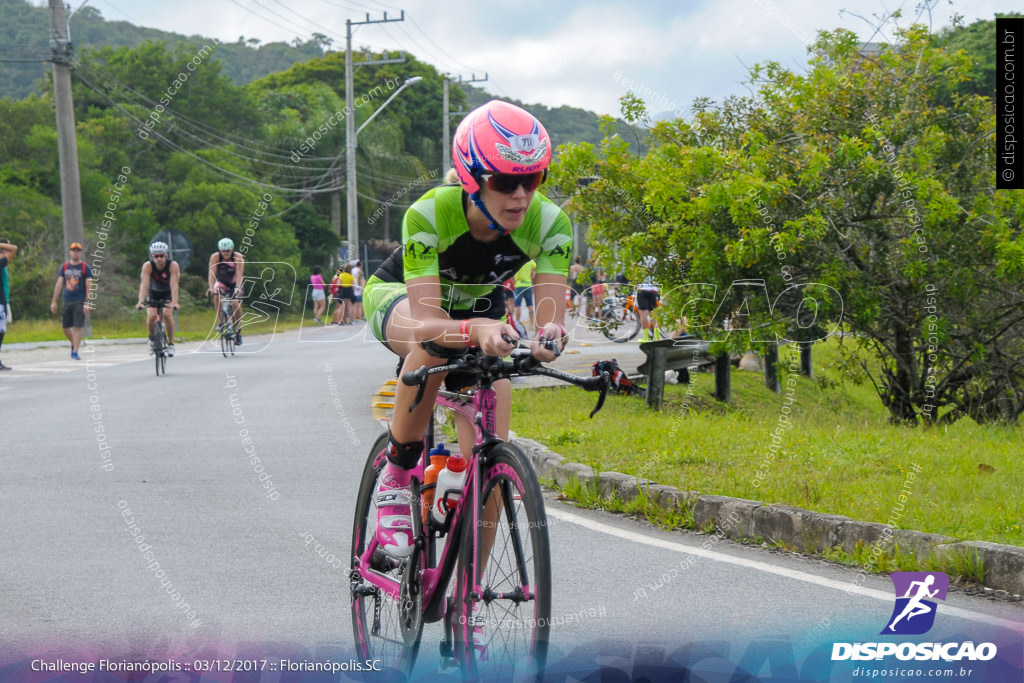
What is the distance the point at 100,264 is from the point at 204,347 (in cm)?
1237

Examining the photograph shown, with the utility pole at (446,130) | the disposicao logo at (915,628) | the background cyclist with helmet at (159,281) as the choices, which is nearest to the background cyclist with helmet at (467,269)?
the disposicao logo at (915,628)

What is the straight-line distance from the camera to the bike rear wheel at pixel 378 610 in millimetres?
3963

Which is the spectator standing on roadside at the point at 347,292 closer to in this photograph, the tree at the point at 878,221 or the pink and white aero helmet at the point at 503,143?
the tree at the point at 878,221

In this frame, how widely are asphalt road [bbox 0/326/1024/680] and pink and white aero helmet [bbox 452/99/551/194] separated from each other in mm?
1745

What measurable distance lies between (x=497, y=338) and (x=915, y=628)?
2.57 metres

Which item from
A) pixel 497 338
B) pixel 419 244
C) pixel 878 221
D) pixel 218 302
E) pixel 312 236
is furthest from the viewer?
pixel 312 236

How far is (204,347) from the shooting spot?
2491 cm

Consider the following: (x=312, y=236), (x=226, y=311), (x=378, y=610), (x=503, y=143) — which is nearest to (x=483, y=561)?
(x=378, y=610)

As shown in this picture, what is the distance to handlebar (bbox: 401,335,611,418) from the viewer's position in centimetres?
338

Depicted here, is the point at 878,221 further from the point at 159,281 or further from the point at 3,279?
the point at 3,279

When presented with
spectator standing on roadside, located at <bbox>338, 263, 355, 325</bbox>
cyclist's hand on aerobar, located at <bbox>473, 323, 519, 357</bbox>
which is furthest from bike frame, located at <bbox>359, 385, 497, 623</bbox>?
spectator standing on roadside, located at <bbox>338, 263, 355, 325</bbox>

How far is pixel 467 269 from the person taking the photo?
4.15m

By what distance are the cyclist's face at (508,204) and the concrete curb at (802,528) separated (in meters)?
1.34

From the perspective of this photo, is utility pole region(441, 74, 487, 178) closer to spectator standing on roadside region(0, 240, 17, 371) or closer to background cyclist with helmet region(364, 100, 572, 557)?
spectator standing on roadside region(0, 240, 17, 371)
